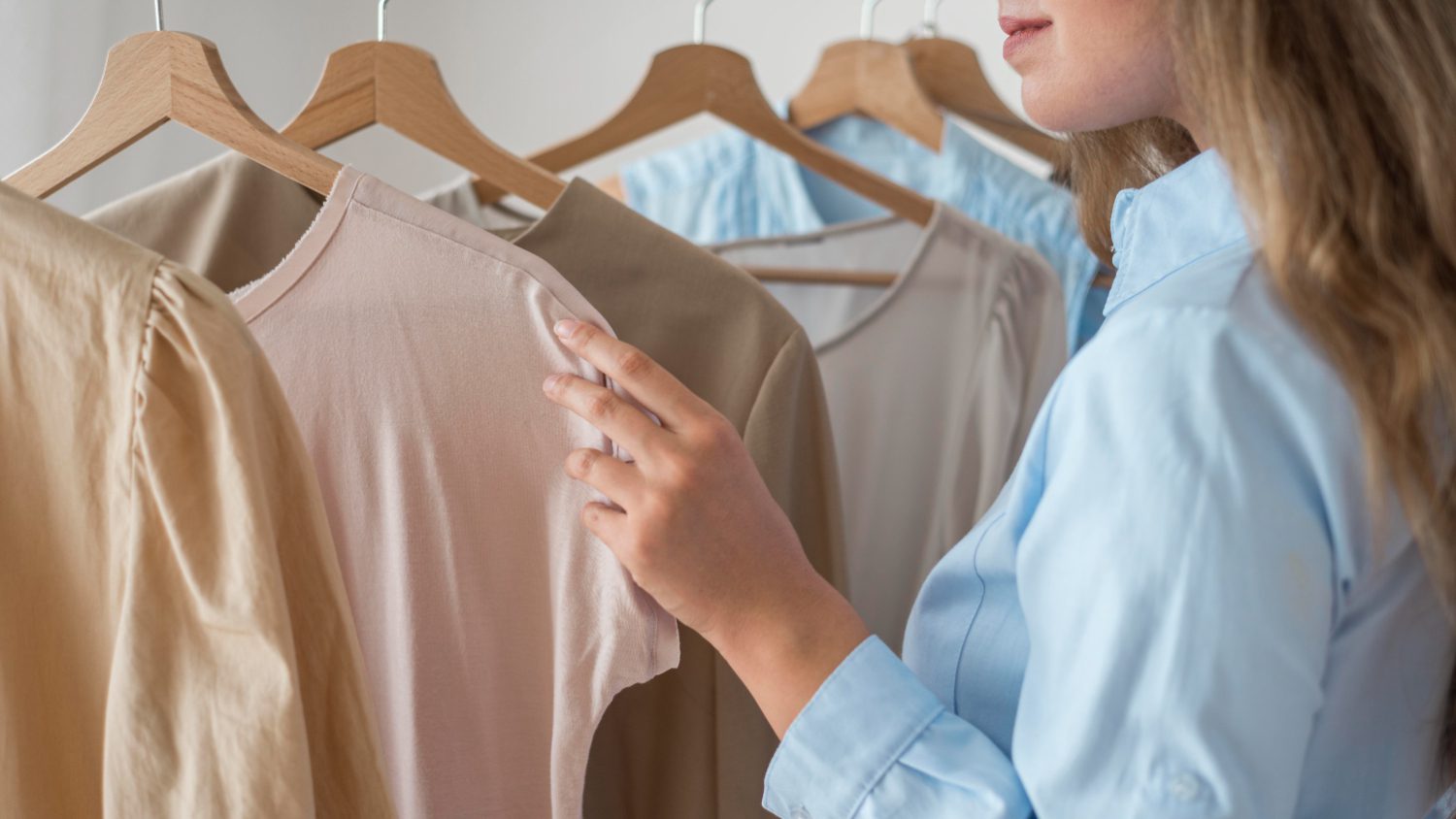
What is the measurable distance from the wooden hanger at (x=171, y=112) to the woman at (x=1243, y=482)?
0.41 meters

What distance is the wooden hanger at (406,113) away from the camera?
32.1 inches

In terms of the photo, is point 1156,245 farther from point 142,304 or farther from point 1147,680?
point 142,304

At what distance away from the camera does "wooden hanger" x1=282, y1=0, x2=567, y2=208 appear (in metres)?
0.81

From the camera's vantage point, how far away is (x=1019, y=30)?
0.71 meters

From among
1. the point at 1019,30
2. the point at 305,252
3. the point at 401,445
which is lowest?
the point at 401,445

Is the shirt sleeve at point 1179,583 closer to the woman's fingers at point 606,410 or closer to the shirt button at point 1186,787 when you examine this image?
the shirt button at point 1186,787

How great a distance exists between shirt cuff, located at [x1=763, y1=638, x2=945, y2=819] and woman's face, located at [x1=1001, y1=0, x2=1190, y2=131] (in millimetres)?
259

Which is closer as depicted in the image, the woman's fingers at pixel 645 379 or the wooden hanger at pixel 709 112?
the woman's fingers at pixel 645 379

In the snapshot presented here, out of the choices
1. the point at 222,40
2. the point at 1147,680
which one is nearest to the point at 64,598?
the point at 1147,680

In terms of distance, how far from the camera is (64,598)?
585mm

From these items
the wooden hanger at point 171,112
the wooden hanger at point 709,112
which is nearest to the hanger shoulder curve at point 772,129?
the wooden hanger at point 709,112

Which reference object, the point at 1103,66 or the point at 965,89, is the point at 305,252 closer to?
the point at 1103,66

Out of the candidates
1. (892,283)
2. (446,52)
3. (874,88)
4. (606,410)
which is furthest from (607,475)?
(446,52)

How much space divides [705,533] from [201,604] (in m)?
0.23
